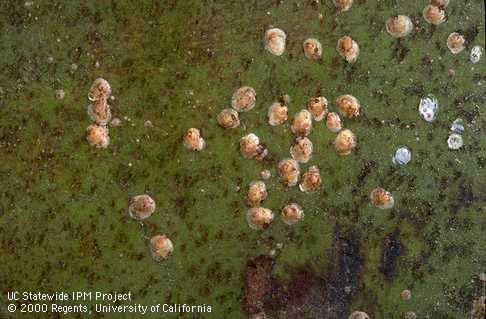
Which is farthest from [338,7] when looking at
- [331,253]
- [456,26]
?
[331,253]

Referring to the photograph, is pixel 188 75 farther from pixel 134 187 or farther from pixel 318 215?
pixel 318 215

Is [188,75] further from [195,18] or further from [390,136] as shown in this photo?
[390,136]

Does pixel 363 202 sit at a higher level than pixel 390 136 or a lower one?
lower

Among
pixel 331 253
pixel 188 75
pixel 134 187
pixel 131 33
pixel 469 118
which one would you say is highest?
pixel 131 33

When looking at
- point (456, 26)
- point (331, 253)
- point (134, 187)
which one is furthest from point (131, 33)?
point (456, 26)

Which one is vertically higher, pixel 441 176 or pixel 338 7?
pixel 338 7

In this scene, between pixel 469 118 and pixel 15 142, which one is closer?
pixel 15 142
